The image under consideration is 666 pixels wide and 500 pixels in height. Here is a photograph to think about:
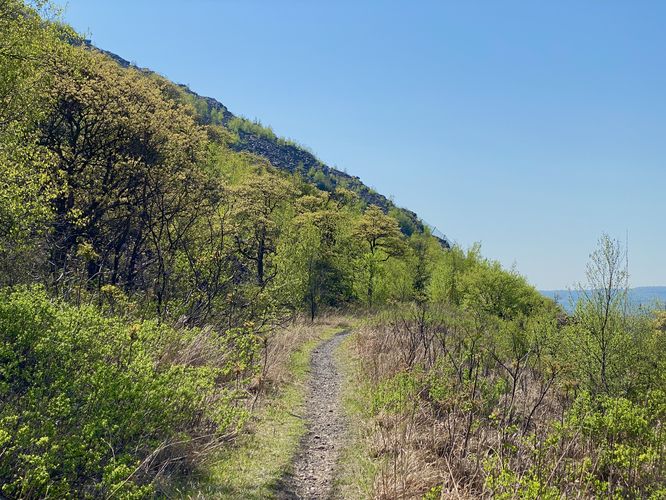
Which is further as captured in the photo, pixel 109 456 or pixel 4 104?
pixel 4 104

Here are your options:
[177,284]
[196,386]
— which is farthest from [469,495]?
[177,284]

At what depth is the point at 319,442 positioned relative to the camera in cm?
841

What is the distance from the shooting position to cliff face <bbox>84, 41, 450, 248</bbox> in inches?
4977

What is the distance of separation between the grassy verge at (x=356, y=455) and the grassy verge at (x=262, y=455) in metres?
0.94

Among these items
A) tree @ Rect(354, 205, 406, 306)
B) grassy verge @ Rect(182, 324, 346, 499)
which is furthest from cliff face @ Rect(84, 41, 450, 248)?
grassy verge @ Rect(182, 324, 346, 499)

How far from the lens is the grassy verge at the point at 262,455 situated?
5.91 meters

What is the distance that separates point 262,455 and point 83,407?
331 centimetres

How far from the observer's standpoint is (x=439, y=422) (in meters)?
8.04

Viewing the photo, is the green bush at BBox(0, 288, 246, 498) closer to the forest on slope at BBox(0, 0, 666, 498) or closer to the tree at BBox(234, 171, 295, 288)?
the forest on slope at BBox(0, 0, 666, 498)

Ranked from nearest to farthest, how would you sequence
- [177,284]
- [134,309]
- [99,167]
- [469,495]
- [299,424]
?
1. [469,495]
2. [299,424]
3. [134,309]
4. [177,284]
5. [99,167]

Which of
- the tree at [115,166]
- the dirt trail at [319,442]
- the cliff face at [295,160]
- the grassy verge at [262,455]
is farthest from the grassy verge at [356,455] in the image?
the cliff face at [295,160]

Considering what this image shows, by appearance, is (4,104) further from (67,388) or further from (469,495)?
(469,495)

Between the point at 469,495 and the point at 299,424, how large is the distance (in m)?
4.46

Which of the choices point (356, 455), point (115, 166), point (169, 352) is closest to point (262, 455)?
point (356, 455)
